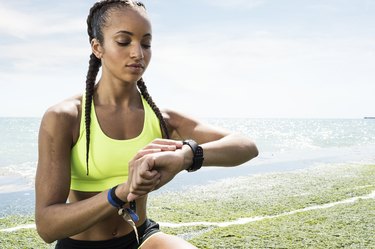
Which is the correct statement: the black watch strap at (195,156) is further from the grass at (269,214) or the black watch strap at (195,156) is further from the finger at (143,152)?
the grass at (269,214)

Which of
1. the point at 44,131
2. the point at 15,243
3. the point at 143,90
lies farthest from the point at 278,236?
the point at 44,131

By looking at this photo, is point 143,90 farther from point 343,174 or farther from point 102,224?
point 343,174

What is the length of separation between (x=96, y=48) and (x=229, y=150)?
1.09 metres

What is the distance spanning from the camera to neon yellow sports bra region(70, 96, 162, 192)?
2.97m

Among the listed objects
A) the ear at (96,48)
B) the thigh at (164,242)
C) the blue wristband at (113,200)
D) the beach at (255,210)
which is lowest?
the beach at (255,210)

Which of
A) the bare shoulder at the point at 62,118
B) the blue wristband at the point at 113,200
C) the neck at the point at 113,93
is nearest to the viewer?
the blue wristband at the point at 113,200

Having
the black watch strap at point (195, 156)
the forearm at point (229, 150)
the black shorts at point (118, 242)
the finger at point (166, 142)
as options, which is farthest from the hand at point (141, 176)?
the black shorts at point (118, 242)

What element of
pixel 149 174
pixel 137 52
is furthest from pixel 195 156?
pixel 137 52

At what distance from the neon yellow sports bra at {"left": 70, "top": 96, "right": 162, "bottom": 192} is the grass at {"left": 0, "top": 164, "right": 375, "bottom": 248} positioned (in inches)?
301

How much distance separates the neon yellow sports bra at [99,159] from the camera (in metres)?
2.97

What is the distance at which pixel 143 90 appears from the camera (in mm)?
3496

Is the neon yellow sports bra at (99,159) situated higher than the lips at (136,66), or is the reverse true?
the lips at (136,66)

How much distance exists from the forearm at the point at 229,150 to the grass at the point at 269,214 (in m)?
7.57

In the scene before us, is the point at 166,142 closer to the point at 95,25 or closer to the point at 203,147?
the point at 203,147
